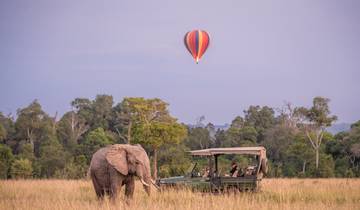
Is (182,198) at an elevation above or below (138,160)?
below

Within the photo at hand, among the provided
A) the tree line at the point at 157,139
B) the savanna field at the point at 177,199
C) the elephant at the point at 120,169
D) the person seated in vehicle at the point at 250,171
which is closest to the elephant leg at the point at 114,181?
the elephant at the point at 120,169

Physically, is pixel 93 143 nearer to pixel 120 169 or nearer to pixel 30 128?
pixel 30 128

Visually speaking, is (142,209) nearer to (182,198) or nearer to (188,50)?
(182,198)

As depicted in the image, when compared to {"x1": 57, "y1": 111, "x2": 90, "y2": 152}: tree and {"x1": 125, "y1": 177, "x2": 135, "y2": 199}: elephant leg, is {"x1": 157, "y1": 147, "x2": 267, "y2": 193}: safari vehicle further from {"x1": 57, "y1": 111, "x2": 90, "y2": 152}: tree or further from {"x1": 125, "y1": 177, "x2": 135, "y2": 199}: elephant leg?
{"x1": 57, "y1": 111, "x2": 90, "y2": 152}: tree

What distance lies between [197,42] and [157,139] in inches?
270

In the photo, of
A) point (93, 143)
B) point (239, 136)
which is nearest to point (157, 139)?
point (93, 143)

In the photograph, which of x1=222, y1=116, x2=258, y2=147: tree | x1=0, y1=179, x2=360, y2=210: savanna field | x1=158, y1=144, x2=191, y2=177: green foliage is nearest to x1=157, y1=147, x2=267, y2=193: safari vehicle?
x1=0, y1=179, x2=360, y2=210: savanna field

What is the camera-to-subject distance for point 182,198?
1456cm

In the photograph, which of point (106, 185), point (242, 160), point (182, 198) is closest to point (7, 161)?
point (242, 160)

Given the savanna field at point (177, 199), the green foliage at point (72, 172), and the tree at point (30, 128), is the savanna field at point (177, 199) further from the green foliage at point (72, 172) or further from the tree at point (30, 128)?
the tree at point (30, 128)

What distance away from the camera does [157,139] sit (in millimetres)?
38219

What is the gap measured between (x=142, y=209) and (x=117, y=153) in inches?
168

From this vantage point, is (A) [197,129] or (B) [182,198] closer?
(B) [182,198]

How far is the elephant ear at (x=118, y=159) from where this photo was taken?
15.8 m
